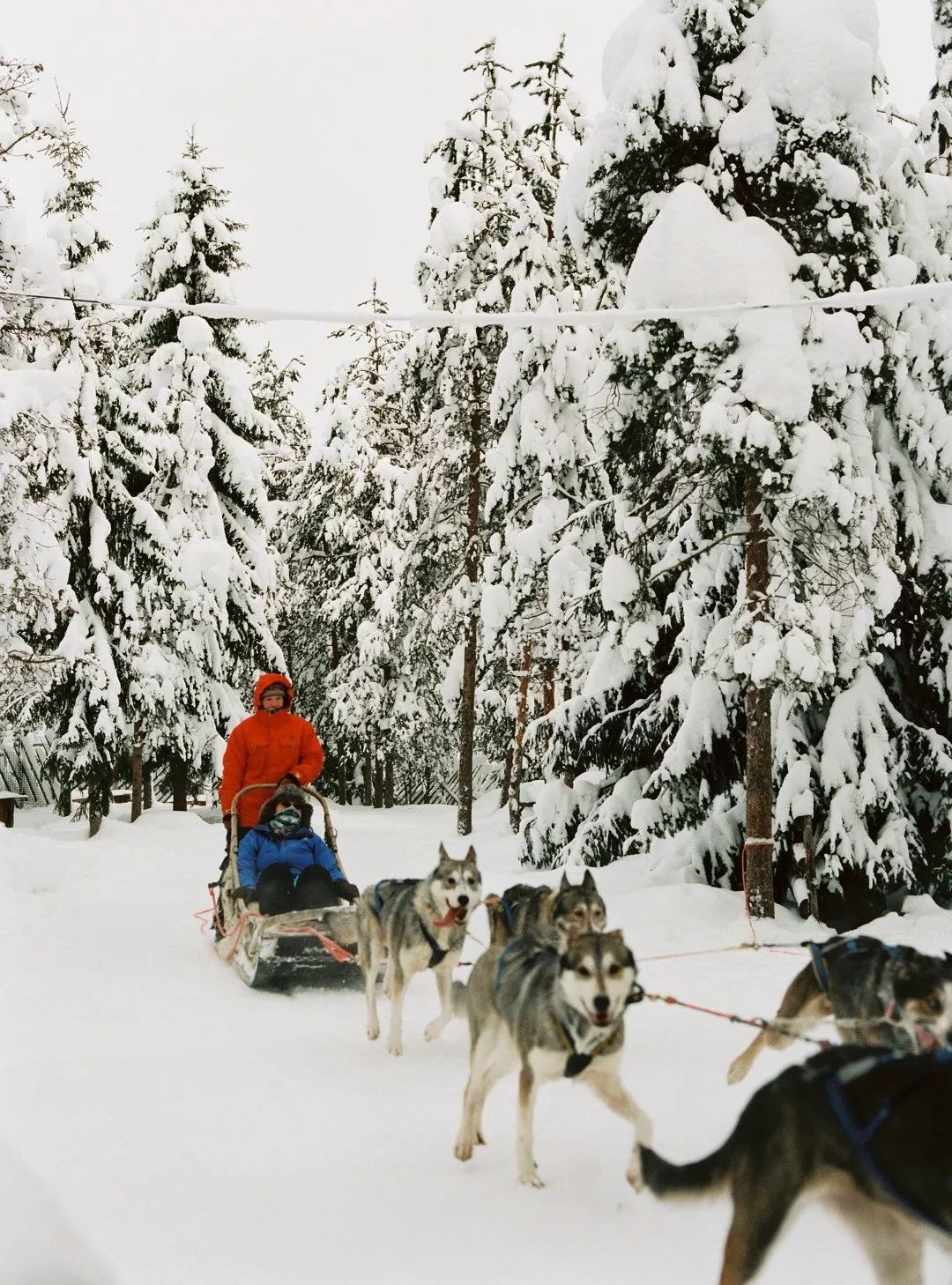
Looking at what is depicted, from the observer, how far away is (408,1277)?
11.7ft

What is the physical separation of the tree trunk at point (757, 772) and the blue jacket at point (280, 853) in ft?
11.9

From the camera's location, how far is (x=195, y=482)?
2158cm

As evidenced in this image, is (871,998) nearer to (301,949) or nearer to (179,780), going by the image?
(301,949)

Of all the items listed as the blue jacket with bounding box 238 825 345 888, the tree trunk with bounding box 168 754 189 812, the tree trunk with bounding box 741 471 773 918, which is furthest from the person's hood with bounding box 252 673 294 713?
the tree trunk with bounding box 168 754 189 812

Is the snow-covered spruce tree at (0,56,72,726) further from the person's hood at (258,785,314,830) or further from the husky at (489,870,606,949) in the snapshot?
the husky at (489,870,606,949)

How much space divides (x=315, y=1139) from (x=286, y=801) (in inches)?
168

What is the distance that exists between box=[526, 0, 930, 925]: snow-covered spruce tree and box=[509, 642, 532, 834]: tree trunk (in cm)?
1021

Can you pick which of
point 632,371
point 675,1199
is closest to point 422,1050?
point 675,1199

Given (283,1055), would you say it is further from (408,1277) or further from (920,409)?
(920,409)

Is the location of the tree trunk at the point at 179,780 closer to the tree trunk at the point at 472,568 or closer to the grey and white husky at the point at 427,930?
the tree trunk at the point at 472,568

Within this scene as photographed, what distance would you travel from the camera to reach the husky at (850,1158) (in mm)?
2580

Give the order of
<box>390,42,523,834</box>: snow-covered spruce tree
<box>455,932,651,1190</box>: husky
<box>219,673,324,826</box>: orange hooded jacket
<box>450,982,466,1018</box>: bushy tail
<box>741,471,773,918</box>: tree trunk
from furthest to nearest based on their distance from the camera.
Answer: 1. <box>390,42,523,834</box>: snow-covered spruce tree
2. <box>741,471,773,918</box>: tree trunk
3. <box>219,673,324,826</box>: orange hooded jacket
4. <box>450,982,466,1018</box>: bushy tail
5. <box>455,932,651,1190</box>: husky

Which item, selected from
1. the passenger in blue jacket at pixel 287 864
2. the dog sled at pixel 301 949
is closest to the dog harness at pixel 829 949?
the dog sled at pixel 301 949

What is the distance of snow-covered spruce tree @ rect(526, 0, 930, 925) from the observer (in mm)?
8672
